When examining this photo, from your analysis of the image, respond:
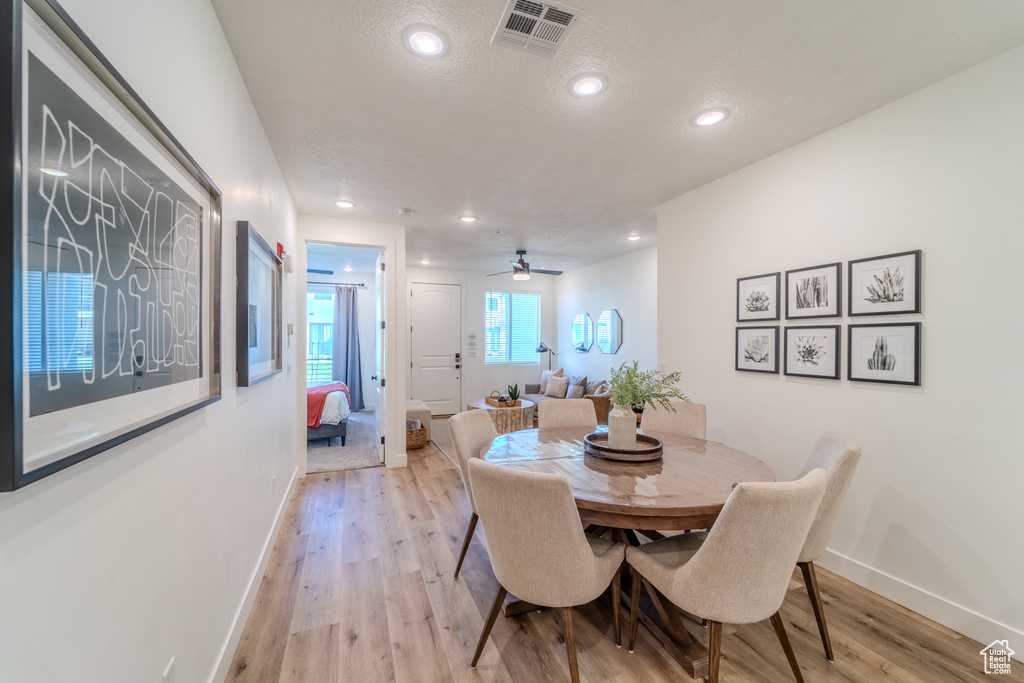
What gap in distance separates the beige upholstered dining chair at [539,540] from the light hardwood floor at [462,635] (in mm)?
401

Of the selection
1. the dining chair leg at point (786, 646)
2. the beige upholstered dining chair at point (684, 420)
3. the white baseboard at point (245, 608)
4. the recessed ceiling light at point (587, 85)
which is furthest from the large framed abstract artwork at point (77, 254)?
the beige upholstered dining chair at point (684, 420)

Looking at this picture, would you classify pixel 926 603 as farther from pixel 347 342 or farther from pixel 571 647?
pixel 347 342

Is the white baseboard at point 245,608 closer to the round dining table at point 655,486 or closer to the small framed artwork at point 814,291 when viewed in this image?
the round dining table at point 655,486

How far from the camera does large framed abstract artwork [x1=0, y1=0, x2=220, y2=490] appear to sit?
579 millimetres

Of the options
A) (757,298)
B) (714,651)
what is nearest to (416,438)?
(757,298)

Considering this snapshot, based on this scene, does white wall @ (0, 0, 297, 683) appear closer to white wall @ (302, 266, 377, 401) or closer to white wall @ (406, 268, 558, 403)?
white wall @ (406, 268, 558, 403)

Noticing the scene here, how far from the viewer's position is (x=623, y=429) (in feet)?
6.89

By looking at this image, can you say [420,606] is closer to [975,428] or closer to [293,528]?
[293,528]

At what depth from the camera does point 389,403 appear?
4.15 metres

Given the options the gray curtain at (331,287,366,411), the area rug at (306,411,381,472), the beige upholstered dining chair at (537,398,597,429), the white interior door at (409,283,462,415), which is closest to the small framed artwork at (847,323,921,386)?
the beige upholstered dining chair at (537,398,597,429)

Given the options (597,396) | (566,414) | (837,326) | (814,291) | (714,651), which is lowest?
(714,651)

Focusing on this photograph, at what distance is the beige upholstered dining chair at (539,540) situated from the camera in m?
1.40

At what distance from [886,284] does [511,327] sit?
5.75 metres

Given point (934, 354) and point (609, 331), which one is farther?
point (609, 331)
